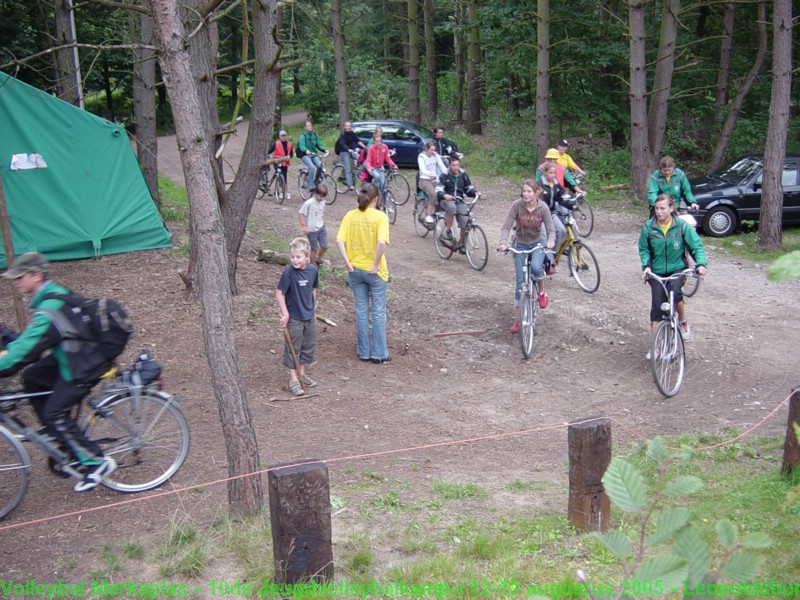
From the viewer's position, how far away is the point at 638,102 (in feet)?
64.3

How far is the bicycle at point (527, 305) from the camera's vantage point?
9656mm

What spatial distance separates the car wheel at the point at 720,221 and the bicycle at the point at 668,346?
8212 millimetres

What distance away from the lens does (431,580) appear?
4.29 m

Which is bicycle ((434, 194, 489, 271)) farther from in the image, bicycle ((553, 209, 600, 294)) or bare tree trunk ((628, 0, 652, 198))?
bare tree trunk ((628, 0, 652, 198))

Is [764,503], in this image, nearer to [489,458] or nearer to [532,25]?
[489,458]

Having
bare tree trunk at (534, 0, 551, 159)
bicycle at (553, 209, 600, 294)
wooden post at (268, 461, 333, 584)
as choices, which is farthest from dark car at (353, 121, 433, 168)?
wooden post at (268, 461, 333, 584)

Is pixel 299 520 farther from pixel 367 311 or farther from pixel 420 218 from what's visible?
pixel 420 218

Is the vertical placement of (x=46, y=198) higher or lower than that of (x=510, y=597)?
higher

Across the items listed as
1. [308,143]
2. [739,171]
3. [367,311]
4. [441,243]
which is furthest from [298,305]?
[739,171]

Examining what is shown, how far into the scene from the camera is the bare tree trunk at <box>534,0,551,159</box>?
21938mm

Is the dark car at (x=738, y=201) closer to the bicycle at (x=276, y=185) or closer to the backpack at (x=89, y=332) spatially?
the bicycle at (x=276, y=185)

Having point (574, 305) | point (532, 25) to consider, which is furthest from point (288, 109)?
point (574, 305)

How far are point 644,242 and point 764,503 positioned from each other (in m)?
3.64

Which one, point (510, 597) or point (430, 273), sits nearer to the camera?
point (510, 597)
